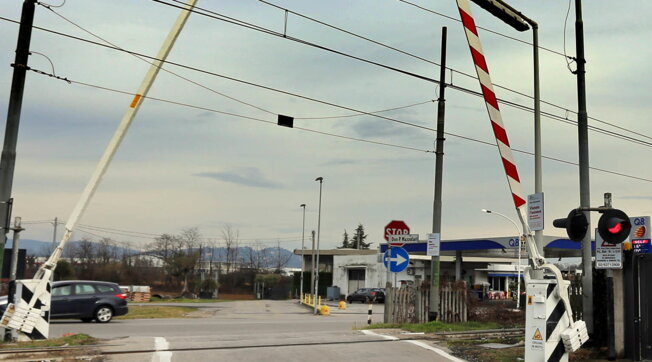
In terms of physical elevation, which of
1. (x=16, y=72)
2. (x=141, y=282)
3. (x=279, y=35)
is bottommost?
(x=141, y=282)

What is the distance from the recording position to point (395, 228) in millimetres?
19641

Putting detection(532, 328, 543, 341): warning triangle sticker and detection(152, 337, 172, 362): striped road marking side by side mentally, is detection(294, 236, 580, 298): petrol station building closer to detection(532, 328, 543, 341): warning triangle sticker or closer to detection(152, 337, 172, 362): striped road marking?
detection(152, 337, 172, 362): striped road marking

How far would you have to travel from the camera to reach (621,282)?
11.7 meters

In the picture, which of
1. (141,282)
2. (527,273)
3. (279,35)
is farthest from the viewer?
(141,282)

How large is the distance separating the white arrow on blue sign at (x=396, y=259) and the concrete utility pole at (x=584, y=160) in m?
6.73

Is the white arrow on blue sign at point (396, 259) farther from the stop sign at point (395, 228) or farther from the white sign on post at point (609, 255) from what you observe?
the white sign on post at point (609, 255)

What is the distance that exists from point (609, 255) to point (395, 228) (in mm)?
8567

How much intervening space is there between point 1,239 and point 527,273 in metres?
10.2

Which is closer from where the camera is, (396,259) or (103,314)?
(396,259)

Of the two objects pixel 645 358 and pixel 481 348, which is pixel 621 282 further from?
pixel 481 348

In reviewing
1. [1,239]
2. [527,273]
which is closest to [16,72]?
[1,239]

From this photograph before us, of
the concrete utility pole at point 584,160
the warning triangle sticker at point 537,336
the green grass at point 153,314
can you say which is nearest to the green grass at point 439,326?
the concrete utility pole at point 584,160

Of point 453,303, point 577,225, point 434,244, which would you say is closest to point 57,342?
point 577,225

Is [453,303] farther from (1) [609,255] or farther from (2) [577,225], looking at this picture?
(2) [577,225]
